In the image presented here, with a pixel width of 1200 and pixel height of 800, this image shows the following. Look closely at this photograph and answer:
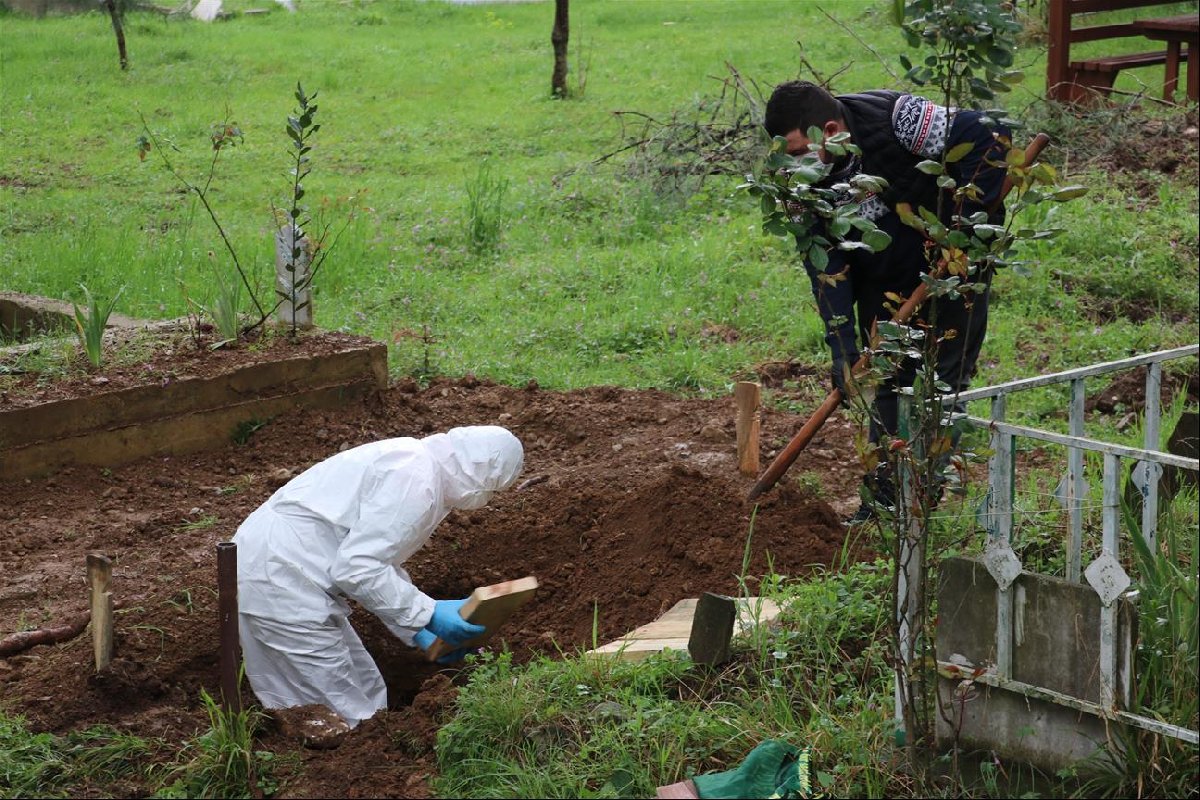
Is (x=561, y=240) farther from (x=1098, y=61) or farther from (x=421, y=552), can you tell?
(x=1098, y=61)

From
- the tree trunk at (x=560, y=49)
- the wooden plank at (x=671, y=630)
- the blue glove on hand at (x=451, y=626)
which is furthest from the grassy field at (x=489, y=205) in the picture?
the blue glove on hand at (x=451, y=626)

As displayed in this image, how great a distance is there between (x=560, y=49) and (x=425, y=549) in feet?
31.7

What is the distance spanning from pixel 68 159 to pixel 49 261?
166 inches

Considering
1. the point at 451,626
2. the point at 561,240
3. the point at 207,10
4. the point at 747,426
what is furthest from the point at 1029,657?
the point at 207,10

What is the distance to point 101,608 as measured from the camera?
357 centimetres

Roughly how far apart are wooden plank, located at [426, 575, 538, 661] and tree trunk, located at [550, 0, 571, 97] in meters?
10.4

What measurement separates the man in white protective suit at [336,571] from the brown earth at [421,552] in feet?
0.69

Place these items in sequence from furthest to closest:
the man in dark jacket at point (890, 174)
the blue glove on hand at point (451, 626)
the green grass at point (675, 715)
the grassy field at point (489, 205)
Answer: the grassy field at point (489, 205) → the man in dark jacket at point (890, 174) → the blue glove on hand at point (451, 626) → the green grass at point (675, 715)

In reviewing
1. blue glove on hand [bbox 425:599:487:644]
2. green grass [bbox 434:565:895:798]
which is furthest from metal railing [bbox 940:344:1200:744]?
blue glove on hand [bbox 425:599:487:644]

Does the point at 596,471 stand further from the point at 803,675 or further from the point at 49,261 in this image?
the point at 49,261

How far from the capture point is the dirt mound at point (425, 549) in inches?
147

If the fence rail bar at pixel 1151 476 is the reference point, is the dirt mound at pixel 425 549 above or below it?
below

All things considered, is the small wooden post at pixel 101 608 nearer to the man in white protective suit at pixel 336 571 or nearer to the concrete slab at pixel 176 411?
the man in white protective suit at pixel 336 571

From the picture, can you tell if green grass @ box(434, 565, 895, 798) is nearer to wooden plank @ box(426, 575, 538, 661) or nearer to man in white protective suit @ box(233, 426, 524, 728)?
wooden plank @ box(426, 575, 538, 661)
